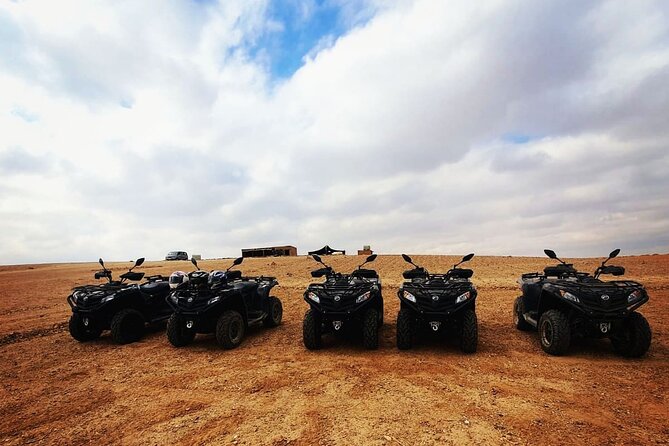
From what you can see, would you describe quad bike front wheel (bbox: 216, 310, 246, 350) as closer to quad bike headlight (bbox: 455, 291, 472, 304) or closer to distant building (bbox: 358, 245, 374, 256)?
quad bike headlight (bbox: 455, 291, 472, 304)

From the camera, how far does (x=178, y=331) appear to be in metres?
9.07

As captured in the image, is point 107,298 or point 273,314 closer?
point 107,298

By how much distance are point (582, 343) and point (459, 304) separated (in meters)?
3.02

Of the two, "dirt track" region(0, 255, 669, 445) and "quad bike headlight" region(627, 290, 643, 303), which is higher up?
"quad bike headlight" region(627, 290, 643, 303)

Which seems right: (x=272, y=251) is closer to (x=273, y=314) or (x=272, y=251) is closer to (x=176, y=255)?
(x=176, y=255)

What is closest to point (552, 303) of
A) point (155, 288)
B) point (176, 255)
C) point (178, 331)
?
point (178, 331)

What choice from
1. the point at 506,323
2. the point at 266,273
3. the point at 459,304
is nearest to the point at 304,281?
the point at 266,273

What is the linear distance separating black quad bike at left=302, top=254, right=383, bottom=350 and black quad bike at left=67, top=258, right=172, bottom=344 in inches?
181

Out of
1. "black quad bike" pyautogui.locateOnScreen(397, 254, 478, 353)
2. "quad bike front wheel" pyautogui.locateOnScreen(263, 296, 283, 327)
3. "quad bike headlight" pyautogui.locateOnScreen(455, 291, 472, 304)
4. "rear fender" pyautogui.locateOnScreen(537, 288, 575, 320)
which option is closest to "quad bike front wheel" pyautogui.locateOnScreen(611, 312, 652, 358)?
"rear fender" pyautogui.locateOnScreen(537, 288, 575, 320)

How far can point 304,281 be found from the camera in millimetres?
21938

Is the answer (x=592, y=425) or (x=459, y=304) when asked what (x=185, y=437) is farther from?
(x=459, y=304)

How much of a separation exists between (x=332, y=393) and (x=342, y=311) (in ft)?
7.28

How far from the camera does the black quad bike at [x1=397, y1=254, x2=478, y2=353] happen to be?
7.55m

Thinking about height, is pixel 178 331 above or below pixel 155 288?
below
